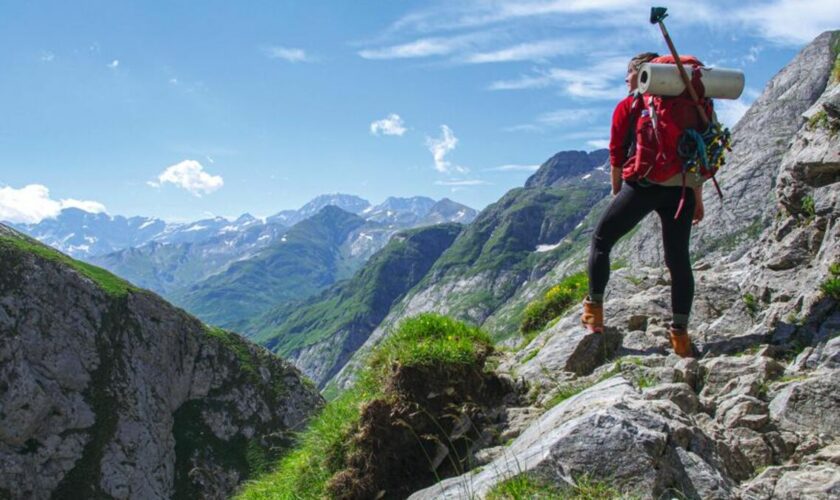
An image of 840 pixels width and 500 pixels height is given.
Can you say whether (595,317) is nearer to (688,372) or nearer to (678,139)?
(688,372)

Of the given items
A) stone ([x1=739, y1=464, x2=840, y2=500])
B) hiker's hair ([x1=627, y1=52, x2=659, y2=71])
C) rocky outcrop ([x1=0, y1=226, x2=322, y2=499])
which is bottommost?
rocky outcrop ([x1=0, y1=226, x2=322, y2=499])

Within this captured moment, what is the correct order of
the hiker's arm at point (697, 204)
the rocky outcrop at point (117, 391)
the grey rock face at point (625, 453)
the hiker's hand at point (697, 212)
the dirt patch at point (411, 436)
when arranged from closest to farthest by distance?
1. the grey rock face at point (625, 453)
2. the dirt patch at point (411, 436)
3. the hiker's arm at point (697, 204)
4. the hiker's hand at point (697, 212)
5. the rocky outcrop at point (117, 391)

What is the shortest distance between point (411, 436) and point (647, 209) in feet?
16.1

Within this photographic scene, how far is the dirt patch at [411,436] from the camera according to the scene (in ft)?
24.2

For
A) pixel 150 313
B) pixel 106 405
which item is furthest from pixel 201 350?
pixel 106 405

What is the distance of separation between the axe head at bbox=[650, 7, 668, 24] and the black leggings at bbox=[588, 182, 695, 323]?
2.44m

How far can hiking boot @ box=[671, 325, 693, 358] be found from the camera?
28.4ft

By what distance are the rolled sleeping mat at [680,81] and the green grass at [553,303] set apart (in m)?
6.56

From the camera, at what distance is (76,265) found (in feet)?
461

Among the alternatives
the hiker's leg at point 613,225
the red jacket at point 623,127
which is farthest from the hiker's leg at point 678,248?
the red jacket at point 623,127

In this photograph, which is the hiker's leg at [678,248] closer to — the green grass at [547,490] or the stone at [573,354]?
the stone at [573,354]

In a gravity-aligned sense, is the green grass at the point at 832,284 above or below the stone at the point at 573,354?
above

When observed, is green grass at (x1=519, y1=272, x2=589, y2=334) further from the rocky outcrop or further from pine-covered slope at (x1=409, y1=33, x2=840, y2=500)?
the rocky outcrop

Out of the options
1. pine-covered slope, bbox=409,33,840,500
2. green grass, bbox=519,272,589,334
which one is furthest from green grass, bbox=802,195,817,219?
green grass, bbox=519,272,589,334
